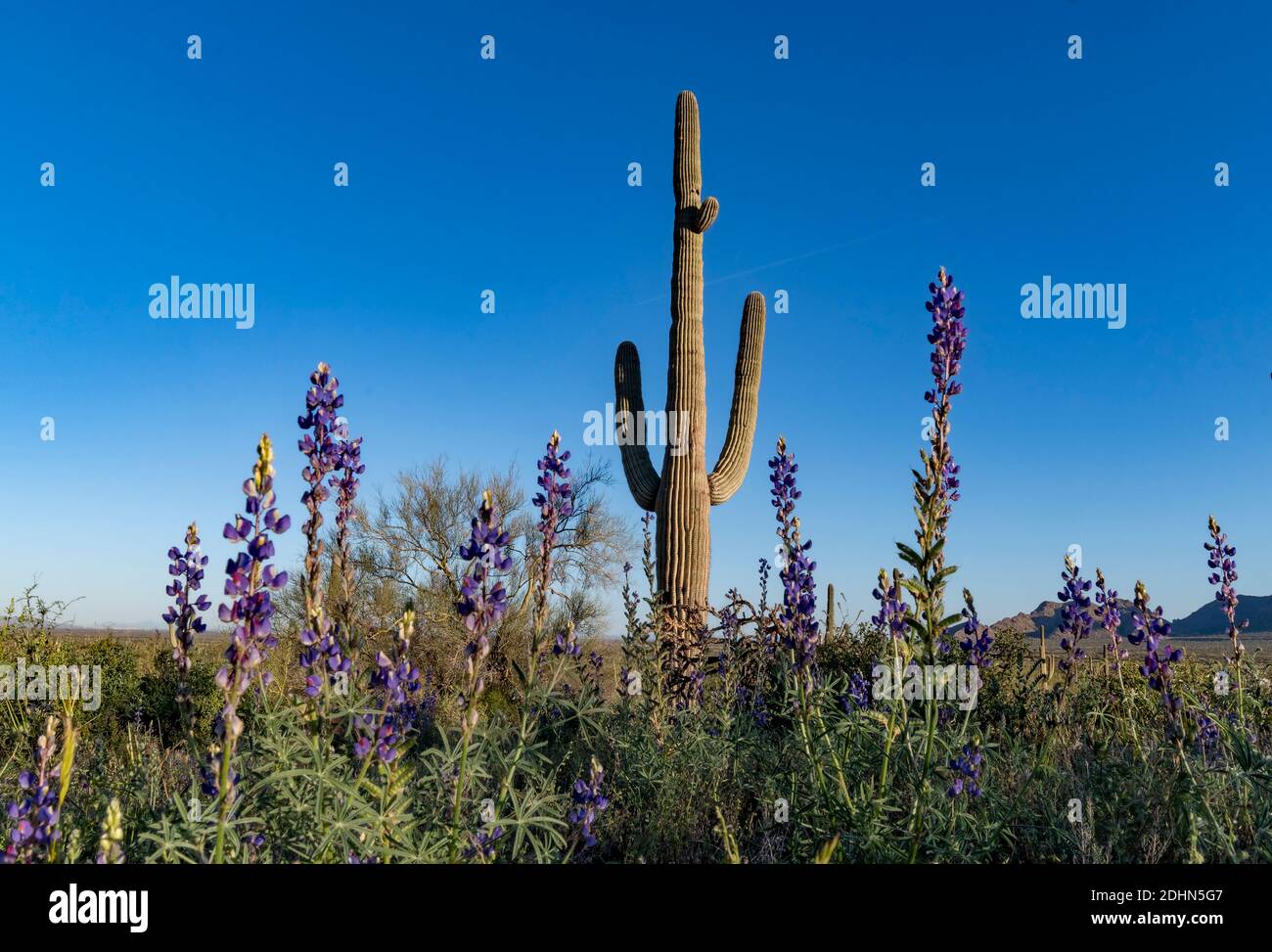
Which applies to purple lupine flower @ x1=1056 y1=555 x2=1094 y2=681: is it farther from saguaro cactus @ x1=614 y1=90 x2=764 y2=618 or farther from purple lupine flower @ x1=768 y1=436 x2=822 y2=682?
saguaro cactus @ x1=614 y1=90 x2=764 y2=618

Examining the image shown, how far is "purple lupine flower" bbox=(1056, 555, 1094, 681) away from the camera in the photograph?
5242 mm

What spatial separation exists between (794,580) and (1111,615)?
287 centimetres

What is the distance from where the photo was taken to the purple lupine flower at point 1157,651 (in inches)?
125

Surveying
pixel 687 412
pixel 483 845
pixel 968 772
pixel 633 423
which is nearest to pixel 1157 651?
pixel 968 772

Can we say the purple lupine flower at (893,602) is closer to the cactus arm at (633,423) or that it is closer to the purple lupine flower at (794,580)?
the purple lupine flower at (794,580)

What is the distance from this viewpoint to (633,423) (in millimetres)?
11039

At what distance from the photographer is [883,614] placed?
4.00 metres

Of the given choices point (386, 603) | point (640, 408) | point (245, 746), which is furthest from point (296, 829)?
point (386, 603)

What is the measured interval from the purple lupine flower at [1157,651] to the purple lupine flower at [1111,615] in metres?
1.16

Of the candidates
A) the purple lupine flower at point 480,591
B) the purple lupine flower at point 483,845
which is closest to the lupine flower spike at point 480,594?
the purple lupine flower at point 480,591
